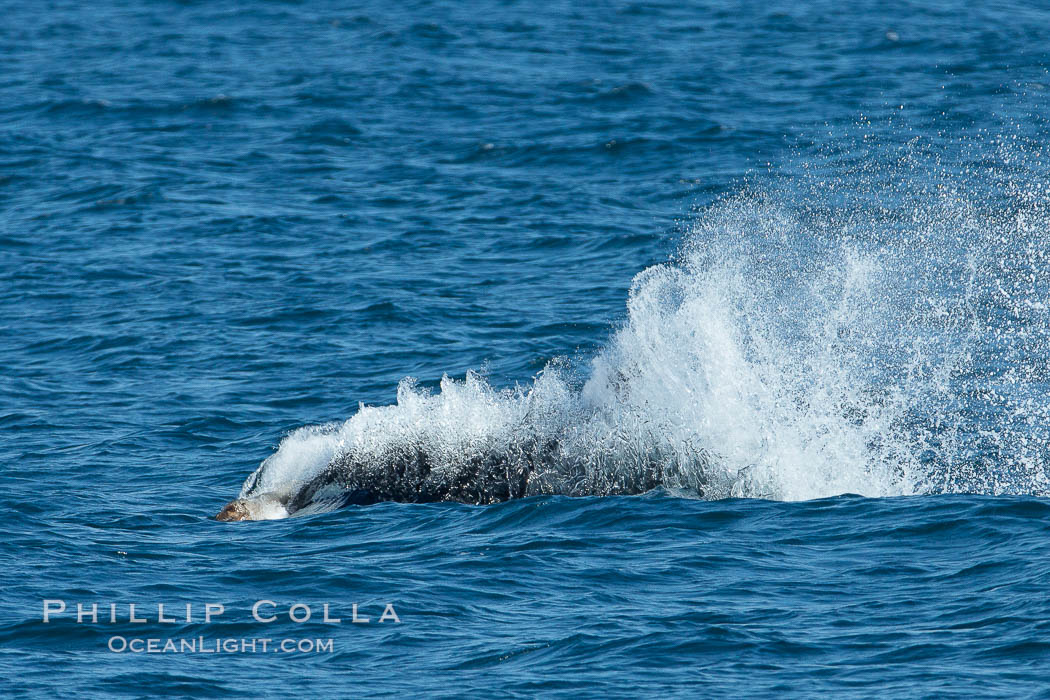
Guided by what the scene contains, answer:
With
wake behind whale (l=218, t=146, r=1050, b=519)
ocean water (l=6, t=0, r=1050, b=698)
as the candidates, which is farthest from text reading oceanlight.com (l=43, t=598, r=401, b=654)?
wake behind whale (l=218, t=146, r=1050, b=519)

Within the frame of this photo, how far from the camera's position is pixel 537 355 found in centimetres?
Result: 2272

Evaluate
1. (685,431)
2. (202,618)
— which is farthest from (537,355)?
(202,618)

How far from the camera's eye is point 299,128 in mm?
37250

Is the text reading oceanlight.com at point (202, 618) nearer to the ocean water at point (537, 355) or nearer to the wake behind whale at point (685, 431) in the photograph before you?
the ocean water at point (537, 355)

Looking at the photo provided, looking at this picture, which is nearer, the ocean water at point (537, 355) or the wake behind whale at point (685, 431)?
the ocean water at point (537, 355)

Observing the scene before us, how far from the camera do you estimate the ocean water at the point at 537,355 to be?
11891 mm

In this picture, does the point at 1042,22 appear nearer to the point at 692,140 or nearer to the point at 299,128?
the point at 692,140

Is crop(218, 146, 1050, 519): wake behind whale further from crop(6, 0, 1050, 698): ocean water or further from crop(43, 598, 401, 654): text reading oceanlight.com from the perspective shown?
crop(43, 598, 401, 654): text reading oceanlight.com

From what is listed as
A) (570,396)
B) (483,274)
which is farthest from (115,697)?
(483,274)

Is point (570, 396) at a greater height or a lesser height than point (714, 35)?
lesser

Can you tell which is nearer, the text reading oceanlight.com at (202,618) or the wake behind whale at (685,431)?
the text reading oceanlight.com at (202,618)

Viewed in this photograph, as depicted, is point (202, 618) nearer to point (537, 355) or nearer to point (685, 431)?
point (685, 431)

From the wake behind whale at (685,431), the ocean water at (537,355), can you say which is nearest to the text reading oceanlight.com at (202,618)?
the ocean water at (537,355)

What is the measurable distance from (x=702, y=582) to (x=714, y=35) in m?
35.1
